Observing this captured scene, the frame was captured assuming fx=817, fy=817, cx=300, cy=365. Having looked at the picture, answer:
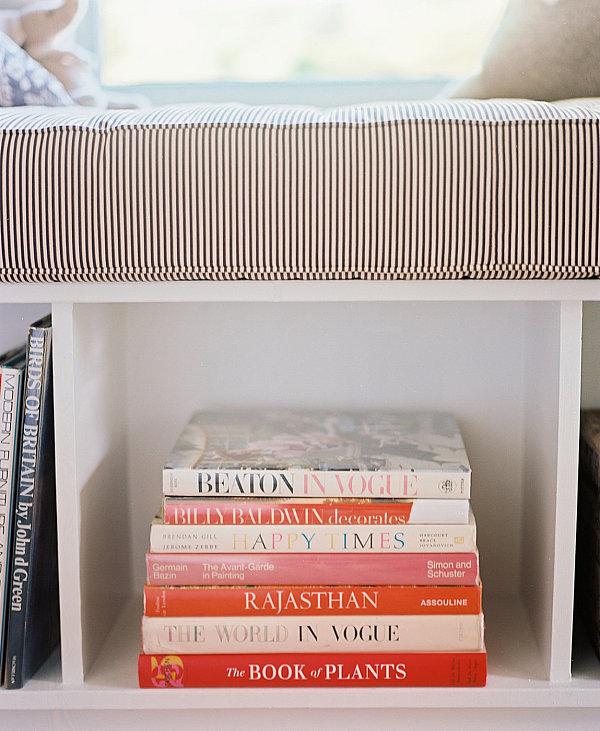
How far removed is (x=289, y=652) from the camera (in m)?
0.86

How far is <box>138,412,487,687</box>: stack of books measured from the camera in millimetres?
855

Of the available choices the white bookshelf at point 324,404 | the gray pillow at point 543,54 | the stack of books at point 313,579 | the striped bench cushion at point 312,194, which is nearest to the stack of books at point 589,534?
the white bookshelf at point 324,404

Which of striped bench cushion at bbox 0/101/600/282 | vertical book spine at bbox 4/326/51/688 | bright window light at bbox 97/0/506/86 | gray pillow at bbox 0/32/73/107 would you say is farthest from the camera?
bright window light at bbox 97/0/506/86

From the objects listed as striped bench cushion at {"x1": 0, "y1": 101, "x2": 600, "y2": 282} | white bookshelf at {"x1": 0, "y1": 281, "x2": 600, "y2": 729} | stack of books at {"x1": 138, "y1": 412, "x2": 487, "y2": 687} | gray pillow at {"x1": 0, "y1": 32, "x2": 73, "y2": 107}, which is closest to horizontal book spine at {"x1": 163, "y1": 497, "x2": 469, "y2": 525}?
stack of books at {"x1": 138, "y1": 412, "x2": 487, "y2": 687}

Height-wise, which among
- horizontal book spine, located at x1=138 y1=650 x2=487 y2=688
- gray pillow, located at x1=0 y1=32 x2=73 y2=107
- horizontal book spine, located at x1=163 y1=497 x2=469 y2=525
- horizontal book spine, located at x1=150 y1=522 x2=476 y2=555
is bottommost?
horizontal book spine, located at x1=138 y1=650 x2=487 y2=688

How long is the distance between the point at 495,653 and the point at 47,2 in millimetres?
1062

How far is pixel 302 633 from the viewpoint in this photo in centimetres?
86

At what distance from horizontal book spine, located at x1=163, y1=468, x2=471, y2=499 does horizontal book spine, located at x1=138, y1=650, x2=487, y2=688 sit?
17cm

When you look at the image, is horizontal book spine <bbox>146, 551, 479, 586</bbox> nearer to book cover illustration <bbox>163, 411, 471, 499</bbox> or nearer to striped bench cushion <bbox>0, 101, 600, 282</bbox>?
book cover illustration <bbox>163, 411, 471, 499</bbox>

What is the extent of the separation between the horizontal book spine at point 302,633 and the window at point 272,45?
747 mm

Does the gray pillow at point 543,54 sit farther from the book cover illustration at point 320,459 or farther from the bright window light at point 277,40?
the book cover illustration at point 320,459

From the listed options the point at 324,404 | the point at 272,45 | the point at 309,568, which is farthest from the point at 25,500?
the point at 272,45

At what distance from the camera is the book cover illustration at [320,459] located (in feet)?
2.85

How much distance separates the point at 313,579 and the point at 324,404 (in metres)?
0.31
